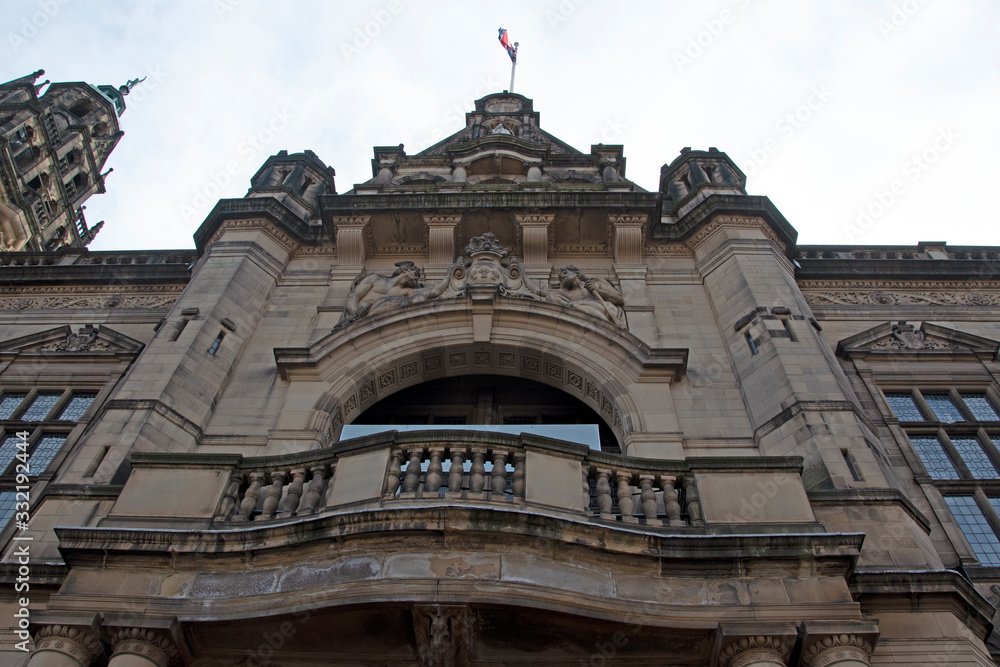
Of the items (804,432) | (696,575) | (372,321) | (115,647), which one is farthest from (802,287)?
(115,647)

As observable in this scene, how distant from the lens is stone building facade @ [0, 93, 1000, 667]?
757cm

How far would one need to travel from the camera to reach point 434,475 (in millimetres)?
8453

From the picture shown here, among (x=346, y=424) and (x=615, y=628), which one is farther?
(x=346, y=424)

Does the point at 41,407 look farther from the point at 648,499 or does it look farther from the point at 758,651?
the point at 758,651

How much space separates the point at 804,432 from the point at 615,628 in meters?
4.20

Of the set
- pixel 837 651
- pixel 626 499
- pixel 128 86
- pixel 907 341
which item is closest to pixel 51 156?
pixel 128 86

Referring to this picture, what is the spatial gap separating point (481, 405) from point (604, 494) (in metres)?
5.20

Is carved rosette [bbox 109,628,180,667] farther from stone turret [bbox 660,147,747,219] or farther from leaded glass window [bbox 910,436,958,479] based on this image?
stone turret [bbox 660,147,747,219]

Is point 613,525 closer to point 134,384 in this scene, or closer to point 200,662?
point 200,662

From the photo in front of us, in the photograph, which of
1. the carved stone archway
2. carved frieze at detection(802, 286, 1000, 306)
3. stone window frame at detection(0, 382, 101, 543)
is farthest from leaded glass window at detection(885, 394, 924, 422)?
stone window frame at detection(0, 382, 101, 543)

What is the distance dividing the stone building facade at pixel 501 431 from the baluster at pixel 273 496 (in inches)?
1.6

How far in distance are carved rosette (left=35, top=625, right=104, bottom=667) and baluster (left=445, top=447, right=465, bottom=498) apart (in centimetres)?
362

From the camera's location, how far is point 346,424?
1227 cm

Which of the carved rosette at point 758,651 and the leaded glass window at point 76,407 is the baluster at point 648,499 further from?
the leaded glass window at point 76,407
